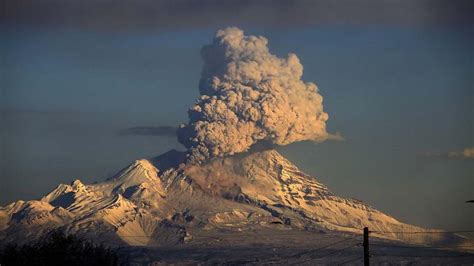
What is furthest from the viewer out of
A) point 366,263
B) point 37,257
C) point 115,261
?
point 115,261

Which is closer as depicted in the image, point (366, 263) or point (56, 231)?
point (366, 263)

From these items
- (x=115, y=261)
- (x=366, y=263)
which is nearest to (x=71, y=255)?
(x=115, y=261)

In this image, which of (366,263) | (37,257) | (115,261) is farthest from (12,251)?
(366,263)

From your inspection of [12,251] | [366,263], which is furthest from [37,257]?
[366,263]

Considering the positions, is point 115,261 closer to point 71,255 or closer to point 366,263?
point 71,255

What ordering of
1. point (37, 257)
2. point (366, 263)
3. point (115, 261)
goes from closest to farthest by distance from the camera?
point (366, 263) → point (37, 257) → point (115, 261)

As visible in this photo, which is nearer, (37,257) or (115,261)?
(37,257)

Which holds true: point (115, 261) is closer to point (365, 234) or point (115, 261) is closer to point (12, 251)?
point (12, 251)

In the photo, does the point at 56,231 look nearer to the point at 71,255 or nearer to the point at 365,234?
the point at 71,255
